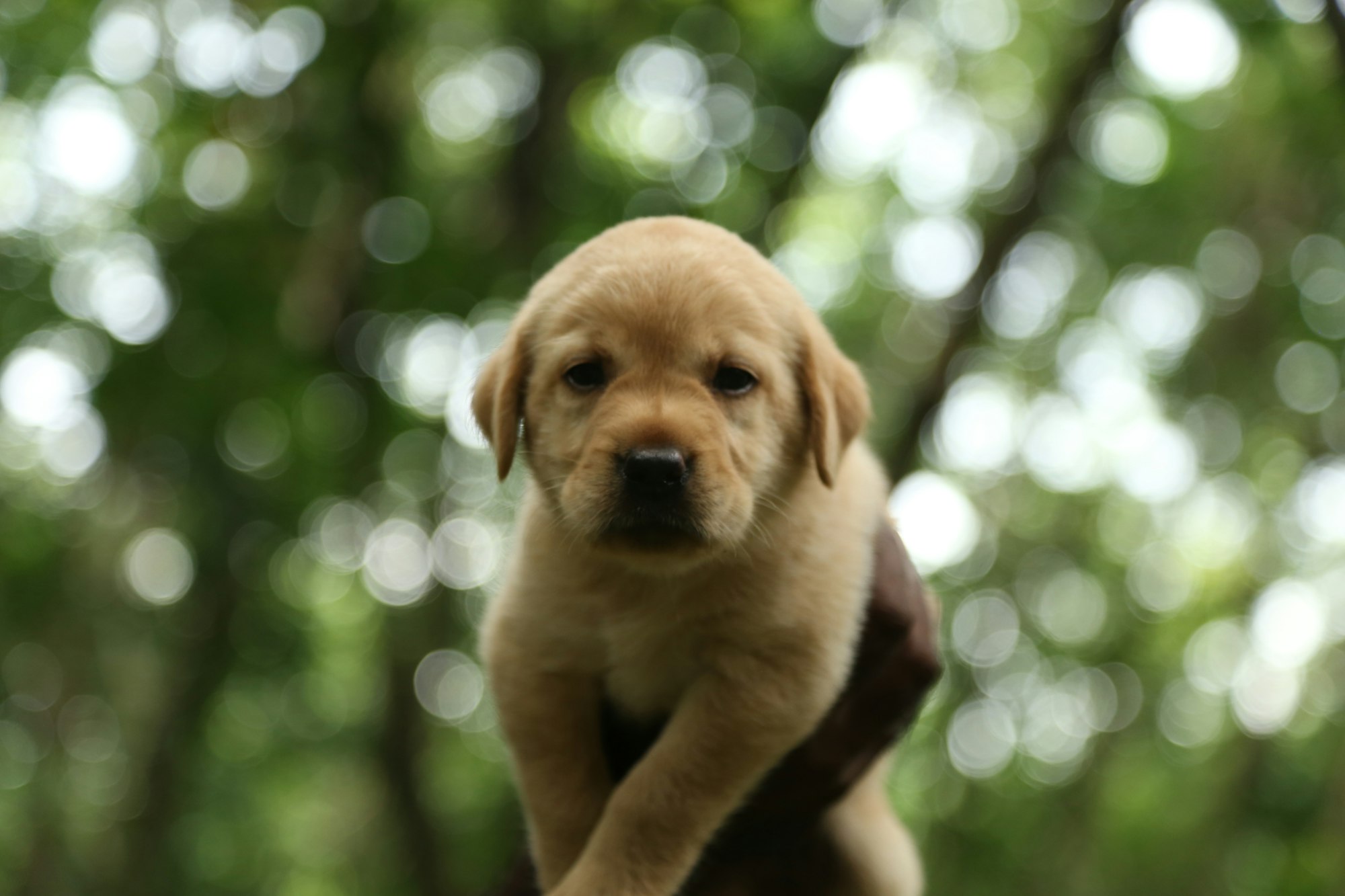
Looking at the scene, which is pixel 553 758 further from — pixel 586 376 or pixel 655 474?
pixel 586 376

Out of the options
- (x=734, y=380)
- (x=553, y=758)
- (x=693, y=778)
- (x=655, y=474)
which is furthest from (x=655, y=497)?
(x=553, y=758)

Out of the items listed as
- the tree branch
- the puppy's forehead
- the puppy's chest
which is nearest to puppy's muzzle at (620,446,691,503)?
the puppy's forehead

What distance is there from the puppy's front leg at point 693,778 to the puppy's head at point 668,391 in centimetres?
47

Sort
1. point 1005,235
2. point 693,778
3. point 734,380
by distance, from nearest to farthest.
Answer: point 693,778 → point 734,380 → point 1005,235

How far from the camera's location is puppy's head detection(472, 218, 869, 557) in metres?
3.23

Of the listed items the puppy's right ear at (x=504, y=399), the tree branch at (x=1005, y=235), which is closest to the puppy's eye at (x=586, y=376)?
the puppy's right ear at (x=504, y=399)

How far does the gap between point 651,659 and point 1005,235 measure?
23.1 feet

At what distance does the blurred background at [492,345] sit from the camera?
31.4ft

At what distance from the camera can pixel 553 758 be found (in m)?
3.63

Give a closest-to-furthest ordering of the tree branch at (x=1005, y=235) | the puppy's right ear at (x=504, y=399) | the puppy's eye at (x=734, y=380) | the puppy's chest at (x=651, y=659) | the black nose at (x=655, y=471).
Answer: the black nose at (x=655, y=471) → the puppy's eye at (x=734, y=380) → the puppy's chest at (x=651, y=659) → the puppy's right ear at (x=504, y=399) → the tree branch at (x=1005, y=235)

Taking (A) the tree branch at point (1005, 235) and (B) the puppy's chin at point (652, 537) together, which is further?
(A) the tree branch at point (1005, 235)

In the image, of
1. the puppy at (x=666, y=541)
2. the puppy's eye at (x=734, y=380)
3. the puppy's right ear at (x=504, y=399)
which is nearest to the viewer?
the puppy at (x=666, y=541)

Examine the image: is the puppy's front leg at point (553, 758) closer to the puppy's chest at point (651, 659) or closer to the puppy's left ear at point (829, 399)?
the puppy's chest at point (651, 659)

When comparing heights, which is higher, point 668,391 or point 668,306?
point 668,306
